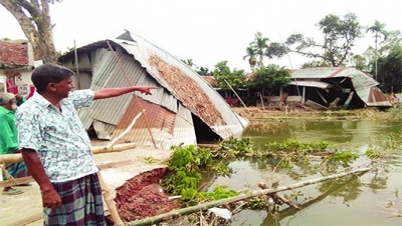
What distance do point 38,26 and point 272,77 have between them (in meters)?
17.8

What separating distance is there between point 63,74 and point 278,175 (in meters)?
5.43

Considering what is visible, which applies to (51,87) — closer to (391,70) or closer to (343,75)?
(343,75)

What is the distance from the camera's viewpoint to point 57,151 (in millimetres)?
2283

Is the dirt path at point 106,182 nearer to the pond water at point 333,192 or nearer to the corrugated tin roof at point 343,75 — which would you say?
the pond water at point 333,192

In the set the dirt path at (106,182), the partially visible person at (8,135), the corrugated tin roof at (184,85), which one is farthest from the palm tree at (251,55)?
the partially visible person at (8,135)

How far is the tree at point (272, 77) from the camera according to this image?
83.4 ft

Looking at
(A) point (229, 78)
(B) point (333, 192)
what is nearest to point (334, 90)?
(A) point (229, 78)

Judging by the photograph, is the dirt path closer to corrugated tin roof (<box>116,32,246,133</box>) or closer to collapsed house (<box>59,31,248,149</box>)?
collapsed house (<box>59,31,248,149</box>)

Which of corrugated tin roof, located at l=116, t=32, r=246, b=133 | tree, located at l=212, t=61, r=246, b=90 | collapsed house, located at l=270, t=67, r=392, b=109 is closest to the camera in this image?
corrugated tin roof, located at l=116, t=32, r=246, b=133

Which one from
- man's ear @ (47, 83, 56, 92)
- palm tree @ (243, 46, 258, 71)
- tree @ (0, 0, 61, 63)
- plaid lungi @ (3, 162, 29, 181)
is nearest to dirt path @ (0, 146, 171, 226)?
plaid lungi @ (3, 162, 29, 181)

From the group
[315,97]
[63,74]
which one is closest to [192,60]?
[315,97]

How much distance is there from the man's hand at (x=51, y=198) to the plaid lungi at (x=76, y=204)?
0.22 feet

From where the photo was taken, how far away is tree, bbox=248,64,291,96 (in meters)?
25.4

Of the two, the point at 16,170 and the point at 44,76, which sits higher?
the point at 44,76
